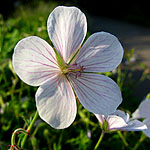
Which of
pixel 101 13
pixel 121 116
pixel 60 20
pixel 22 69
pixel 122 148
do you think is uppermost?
pixel 60 20

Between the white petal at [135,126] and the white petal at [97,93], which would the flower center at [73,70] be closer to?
the white petal at [97,93]

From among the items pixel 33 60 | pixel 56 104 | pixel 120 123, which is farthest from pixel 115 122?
pixel 33 60

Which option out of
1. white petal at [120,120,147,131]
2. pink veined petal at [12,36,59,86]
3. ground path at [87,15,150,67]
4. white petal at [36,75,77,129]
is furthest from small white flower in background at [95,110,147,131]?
ground path at [87,15,150,67]

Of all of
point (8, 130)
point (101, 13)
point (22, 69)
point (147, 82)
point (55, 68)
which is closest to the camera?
point (22, 69)

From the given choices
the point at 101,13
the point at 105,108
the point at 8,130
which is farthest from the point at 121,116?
the point at 101,13

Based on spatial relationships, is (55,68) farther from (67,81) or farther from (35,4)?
(35,4)

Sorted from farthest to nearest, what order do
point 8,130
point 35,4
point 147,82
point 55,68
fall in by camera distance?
point 35,4, point 147,82, point 8,130, point 55,68

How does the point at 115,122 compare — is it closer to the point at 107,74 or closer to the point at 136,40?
the point at 107,74
